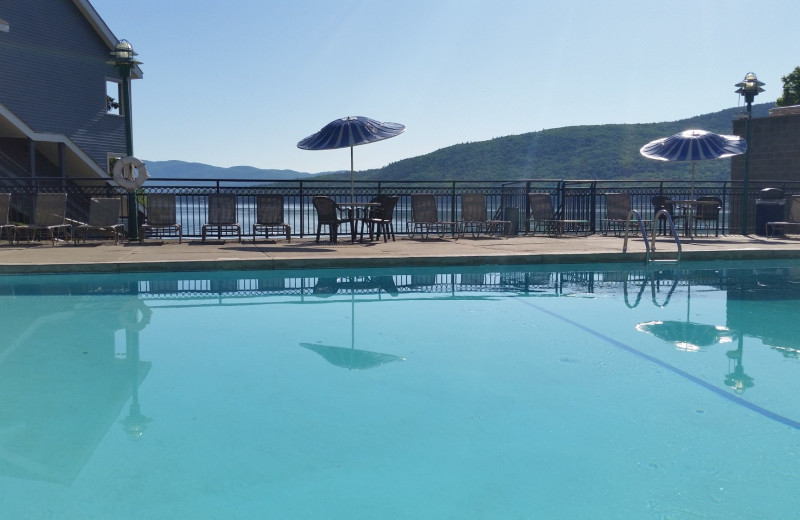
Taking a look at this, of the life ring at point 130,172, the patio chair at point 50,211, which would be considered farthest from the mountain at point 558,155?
the patio chair at point 50,211

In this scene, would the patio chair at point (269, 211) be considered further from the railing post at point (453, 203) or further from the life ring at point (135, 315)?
the life ring at point (135, 315)

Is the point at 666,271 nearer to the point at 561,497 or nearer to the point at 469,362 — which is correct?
the point at 469,362

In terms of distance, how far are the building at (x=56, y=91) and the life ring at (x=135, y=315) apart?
47.9 ft

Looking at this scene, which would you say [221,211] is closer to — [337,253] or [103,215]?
[103,215]

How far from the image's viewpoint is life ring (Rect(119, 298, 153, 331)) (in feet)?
20.0

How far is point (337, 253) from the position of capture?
33.5 feet

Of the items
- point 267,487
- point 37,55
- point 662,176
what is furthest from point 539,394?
A: point 662,176

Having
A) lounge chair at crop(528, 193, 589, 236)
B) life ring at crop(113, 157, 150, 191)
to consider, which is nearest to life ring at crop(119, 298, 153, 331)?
life ring at crop(113, 157, 150, 191)

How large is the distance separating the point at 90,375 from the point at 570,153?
3175 inches

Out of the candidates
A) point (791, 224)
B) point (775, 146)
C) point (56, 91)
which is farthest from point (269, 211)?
point (775, 146)

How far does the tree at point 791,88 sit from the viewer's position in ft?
A: 123

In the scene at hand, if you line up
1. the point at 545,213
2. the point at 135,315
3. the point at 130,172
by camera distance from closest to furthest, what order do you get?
→ 1. the point at 135,315
2. the point at 130,172
3. the point at 545,213

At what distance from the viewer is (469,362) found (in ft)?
15.8

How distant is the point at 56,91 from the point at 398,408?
23067mm
